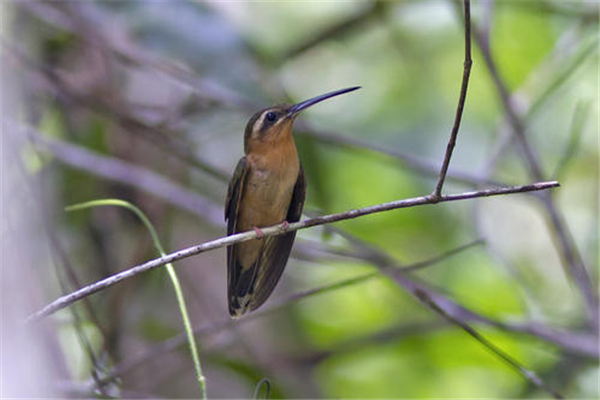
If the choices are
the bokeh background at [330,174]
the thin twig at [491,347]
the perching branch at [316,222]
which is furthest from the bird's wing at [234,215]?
the perching branch at [316,222]

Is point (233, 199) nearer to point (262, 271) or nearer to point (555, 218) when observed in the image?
point (262, 271)

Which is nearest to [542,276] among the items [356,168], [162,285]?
[356,168]

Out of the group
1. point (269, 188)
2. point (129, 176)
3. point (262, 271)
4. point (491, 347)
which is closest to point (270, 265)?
point (262, 271)

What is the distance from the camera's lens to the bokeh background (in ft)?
15.6

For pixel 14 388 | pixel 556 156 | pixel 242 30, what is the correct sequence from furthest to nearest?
pixel 556 156, pixel 242 30, pixel 14 388

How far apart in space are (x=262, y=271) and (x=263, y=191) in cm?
43

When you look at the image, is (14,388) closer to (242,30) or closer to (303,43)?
(242,30)

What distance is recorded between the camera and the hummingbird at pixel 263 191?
3.80 m

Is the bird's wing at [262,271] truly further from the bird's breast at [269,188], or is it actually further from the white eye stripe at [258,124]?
the white eye stripe at [258,124]

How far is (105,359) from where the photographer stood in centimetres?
430

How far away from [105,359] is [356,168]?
2.79 meters

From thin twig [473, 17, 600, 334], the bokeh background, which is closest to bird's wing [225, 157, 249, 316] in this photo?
the bokeh background

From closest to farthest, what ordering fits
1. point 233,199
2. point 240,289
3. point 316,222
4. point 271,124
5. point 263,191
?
point 316,222 → point 240,289 → point 233,199 → point 263,191 → point 271,124

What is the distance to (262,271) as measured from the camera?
12.0 ft
